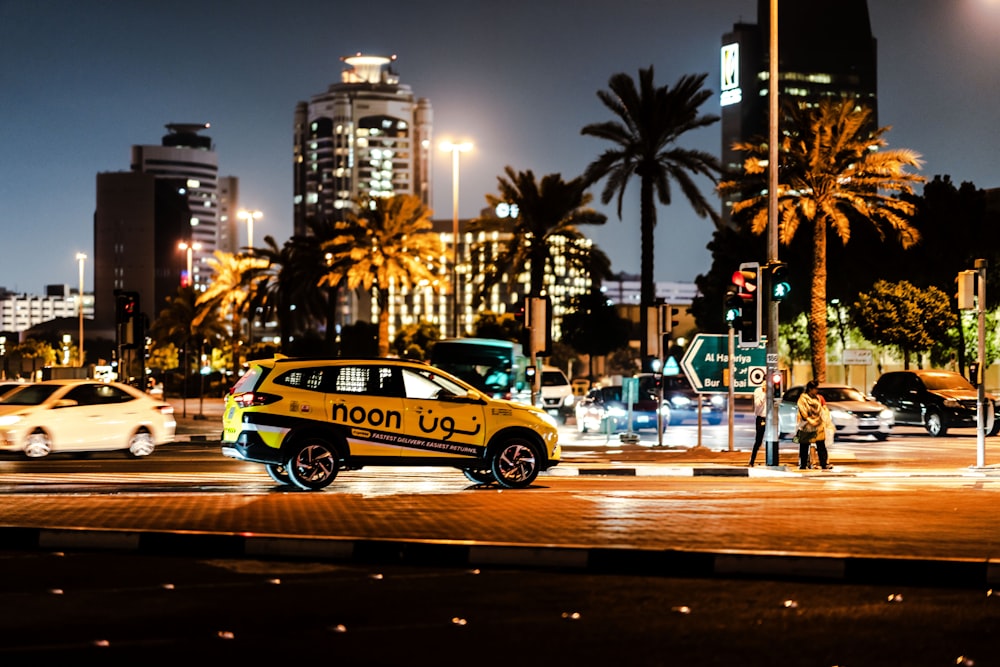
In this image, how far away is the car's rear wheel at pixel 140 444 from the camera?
86.9ft

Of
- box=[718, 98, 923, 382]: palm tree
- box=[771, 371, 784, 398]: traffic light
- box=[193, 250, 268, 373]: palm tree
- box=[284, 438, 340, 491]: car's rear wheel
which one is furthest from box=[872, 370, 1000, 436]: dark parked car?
box=[193, 250, 268, 373]: palm tree

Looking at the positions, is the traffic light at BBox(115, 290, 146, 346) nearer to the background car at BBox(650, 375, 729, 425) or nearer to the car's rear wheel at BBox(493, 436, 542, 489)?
the background car at BBox(650, 375, 729, 425)

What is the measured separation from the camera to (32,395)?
1013 inches

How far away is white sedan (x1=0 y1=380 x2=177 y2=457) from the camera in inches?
974

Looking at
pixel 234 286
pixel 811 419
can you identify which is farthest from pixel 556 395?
pixel 234 286

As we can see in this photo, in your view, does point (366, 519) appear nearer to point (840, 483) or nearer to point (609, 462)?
point (840, 483)

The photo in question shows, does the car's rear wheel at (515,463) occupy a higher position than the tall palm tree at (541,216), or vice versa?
the tall palm tree at (541,216)

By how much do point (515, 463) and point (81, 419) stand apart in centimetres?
1100

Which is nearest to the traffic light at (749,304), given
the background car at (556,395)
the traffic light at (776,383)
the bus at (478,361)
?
the traffic light at (776,383)

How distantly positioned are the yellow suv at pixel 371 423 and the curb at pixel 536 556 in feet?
18.8

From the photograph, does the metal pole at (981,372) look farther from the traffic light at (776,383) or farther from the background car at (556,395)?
the background car at (556,395)

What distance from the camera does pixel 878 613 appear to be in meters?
8.54

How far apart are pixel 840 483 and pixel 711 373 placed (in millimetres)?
6678

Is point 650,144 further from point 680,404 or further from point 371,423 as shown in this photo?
point 371,423
